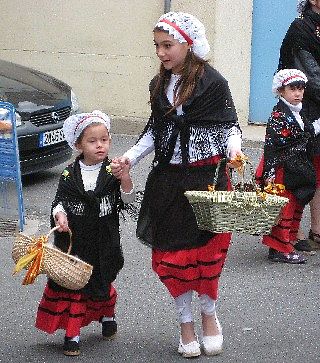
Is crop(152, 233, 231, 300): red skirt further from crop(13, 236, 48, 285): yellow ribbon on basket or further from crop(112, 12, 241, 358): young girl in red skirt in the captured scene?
crop(13, 236, 48, 285): yellow ribbon on basket

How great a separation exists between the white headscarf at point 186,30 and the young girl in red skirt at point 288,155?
79.5 inches

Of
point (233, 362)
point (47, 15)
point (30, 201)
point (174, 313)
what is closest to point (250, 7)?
point (47, 15)

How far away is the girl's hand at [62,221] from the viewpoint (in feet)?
17.6

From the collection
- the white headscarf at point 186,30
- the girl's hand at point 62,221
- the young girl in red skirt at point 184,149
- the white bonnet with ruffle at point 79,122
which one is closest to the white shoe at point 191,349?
the young girl in red skirt at point 184,149

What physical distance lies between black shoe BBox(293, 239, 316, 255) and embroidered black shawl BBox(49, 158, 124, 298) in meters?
2.61

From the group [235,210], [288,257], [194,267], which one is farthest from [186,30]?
[288,257]

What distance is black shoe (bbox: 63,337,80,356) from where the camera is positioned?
5574mm

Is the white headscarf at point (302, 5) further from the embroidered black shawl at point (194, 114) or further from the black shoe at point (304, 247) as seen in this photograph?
the embroidered black shawl at point (194, 114)

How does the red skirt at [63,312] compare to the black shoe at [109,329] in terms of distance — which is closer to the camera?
the red skirt at [63,312]

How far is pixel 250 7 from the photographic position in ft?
42.7

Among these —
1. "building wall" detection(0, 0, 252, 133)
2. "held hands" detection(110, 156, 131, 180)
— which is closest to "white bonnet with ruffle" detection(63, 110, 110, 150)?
"held hands" detection(110, 156, 131, 180)

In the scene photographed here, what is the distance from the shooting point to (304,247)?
7.84 m

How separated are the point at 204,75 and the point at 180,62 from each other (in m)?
0.15

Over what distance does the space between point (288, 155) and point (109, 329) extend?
7.39 feet
